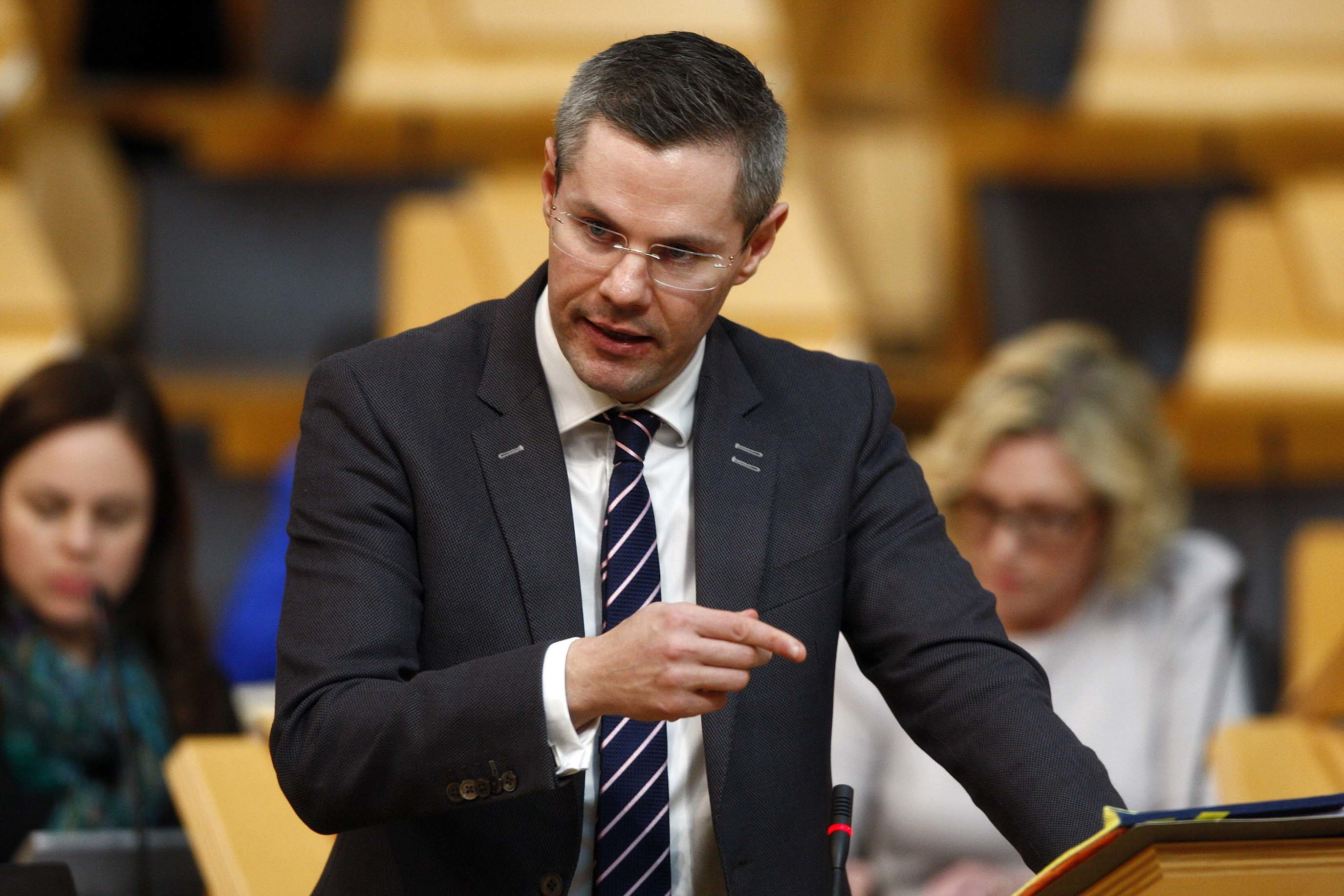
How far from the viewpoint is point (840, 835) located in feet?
3.72

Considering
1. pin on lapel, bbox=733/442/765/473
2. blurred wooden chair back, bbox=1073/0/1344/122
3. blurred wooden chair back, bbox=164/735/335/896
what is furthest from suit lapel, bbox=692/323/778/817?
blurred wooden chair back, bbox=1073/0/1344/122

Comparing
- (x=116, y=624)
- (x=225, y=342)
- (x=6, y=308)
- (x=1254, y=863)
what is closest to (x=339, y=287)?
(x=225, y=342)

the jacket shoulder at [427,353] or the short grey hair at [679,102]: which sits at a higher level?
the short grey hair at [679,102]

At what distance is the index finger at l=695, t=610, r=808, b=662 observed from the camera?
0.98 metres

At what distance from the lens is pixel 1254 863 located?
0.97 m

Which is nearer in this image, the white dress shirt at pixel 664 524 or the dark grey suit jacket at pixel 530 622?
the dark grey suit jacket at pixel 530 622

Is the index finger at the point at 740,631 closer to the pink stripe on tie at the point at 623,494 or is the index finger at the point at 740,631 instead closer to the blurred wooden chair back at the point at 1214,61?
the pink stripe on tie at the point at 623,494

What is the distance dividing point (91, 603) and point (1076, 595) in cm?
133

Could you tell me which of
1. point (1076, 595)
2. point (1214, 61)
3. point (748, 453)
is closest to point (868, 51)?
point (1214, 61)

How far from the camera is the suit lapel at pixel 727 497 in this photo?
1192 millimetres

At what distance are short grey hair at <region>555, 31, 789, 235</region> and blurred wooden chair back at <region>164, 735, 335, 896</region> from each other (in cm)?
63

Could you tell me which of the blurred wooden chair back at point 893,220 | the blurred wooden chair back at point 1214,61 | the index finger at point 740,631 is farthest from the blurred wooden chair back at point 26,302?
the index finger at point 740,631

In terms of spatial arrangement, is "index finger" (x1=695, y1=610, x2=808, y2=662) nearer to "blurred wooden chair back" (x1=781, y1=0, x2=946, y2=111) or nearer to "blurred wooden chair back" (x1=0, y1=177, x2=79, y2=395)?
"blurred wooden chair back" (x1=0, y1=177, x2=79, y2=395)

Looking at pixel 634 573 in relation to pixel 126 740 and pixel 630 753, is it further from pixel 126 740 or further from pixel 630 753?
pixel 126 740
